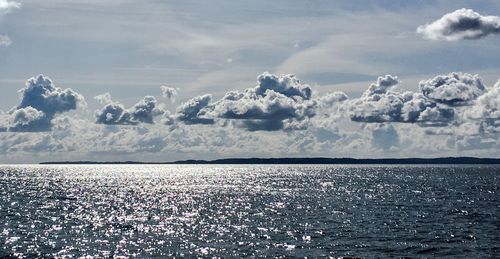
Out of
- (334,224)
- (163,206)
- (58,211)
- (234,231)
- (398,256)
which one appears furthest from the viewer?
(163,206)

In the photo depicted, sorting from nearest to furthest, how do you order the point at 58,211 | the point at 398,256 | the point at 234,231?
the point at 398,256
the point at 234,231
the point at 58,211

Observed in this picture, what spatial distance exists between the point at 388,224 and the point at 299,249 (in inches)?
1064

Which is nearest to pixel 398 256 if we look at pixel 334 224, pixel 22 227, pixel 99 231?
pixel 334 224

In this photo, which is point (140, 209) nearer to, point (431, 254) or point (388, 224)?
point (388, 224)

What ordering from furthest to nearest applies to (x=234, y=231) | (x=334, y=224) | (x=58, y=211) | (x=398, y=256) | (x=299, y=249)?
(x=58, y=211)
(x=334, y=224)
(x=234, y=231)
(x=299, y=249)
(x=398, y=256)

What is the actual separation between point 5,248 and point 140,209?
50.9 metres

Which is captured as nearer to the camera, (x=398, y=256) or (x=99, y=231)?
(x=398, y=256)

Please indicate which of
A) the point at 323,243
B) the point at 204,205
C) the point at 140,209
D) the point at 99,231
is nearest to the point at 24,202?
the point at 140,209

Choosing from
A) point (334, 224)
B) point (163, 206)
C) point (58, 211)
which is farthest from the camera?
point (163, 206)

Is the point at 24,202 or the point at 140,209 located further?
the point at 24,202

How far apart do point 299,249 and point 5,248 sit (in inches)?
1369

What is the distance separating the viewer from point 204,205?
4916 inches

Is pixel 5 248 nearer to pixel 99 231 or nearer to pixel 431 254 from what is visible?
pixel 99 231

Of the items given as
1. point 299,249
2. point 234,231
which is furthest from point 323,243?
point 234,231
